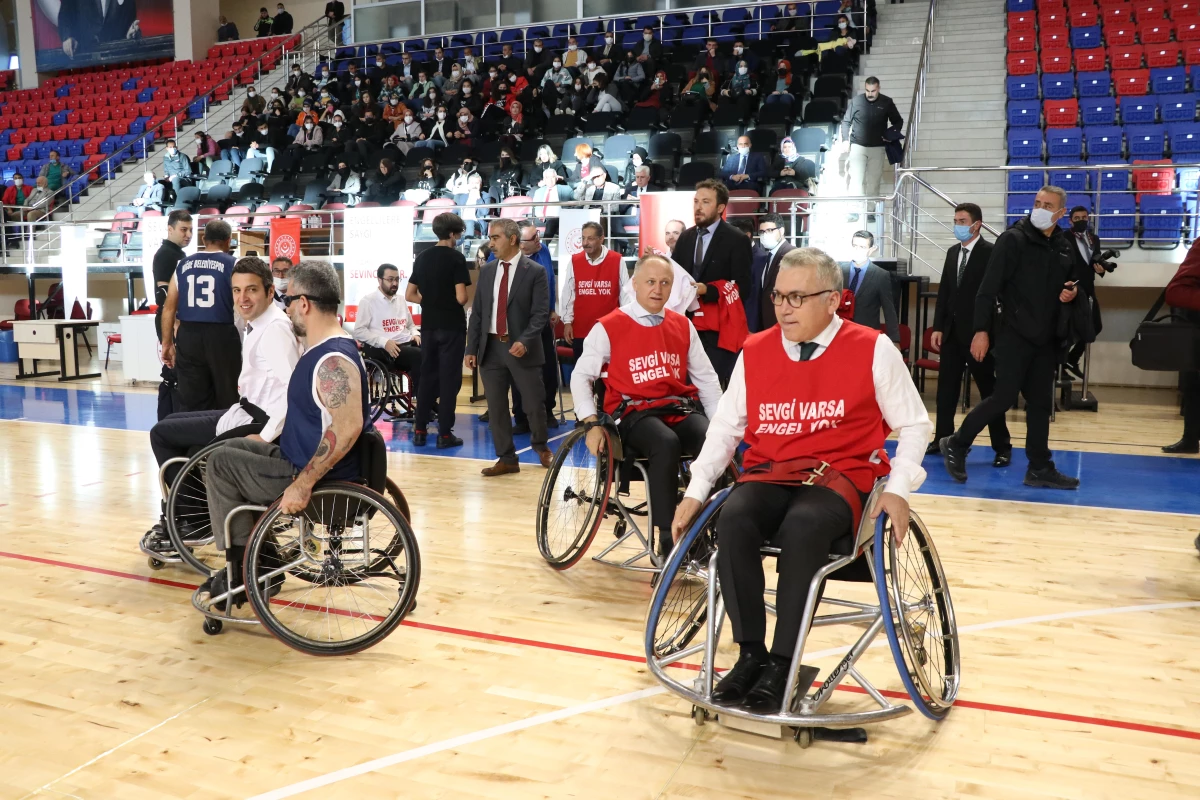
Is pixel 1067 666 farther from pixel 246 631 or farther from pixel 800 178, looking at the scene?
pixel 800 178

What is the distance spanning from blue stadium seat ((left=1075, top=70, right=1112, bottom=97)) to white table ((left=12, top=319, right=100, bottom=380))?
11.0 m

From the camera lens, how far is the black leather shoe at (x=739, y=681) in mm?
2252

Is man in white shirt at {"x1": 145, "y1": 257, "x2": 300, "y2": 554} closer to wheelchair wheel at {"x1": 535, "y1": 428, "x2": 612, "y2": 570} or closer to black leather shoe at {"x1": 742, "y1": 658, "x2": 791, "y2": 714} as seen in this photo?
wheelchair wheel at {"x1": 535, "y1": 428, "x2": 612, "y2": 570}

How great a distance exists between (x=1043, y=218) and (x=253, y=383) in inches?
145

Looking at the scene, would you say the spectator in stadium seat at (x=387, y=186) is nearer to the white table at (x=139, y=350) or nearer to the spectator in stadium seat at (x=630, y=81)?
the spectator in stadium seat at (x=630, y=81)

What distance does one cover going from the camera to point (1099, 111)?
10.0m

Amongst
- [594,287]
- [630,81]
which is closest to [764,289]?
[594,287]

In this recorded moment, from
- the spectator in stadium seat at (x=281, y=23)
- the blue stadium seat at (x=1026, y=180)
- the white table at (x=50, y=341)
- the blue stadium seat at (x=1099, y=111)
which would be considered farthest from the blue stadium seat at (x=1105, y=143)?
the spectator in stadium seat at (x=281, y=23)

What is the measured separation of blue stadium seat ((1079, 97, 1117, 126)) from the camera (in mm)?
9969

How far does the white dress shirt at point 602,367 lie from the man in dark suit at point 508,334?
5.78 ft

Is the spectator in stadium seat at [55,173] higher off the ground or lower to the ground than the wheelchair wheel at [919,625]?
higher

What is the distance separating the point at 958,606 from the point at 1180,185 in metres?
7.28

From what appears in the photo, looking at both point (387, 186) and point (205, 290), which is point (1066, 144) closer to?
point (387, 186)

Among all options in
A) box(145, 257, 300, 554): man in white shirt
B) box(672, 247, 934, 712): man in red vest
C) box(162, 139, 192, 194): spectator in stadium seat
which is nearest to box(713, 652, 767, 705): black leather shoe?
box(672, 247, 934, 712): man in red vest
